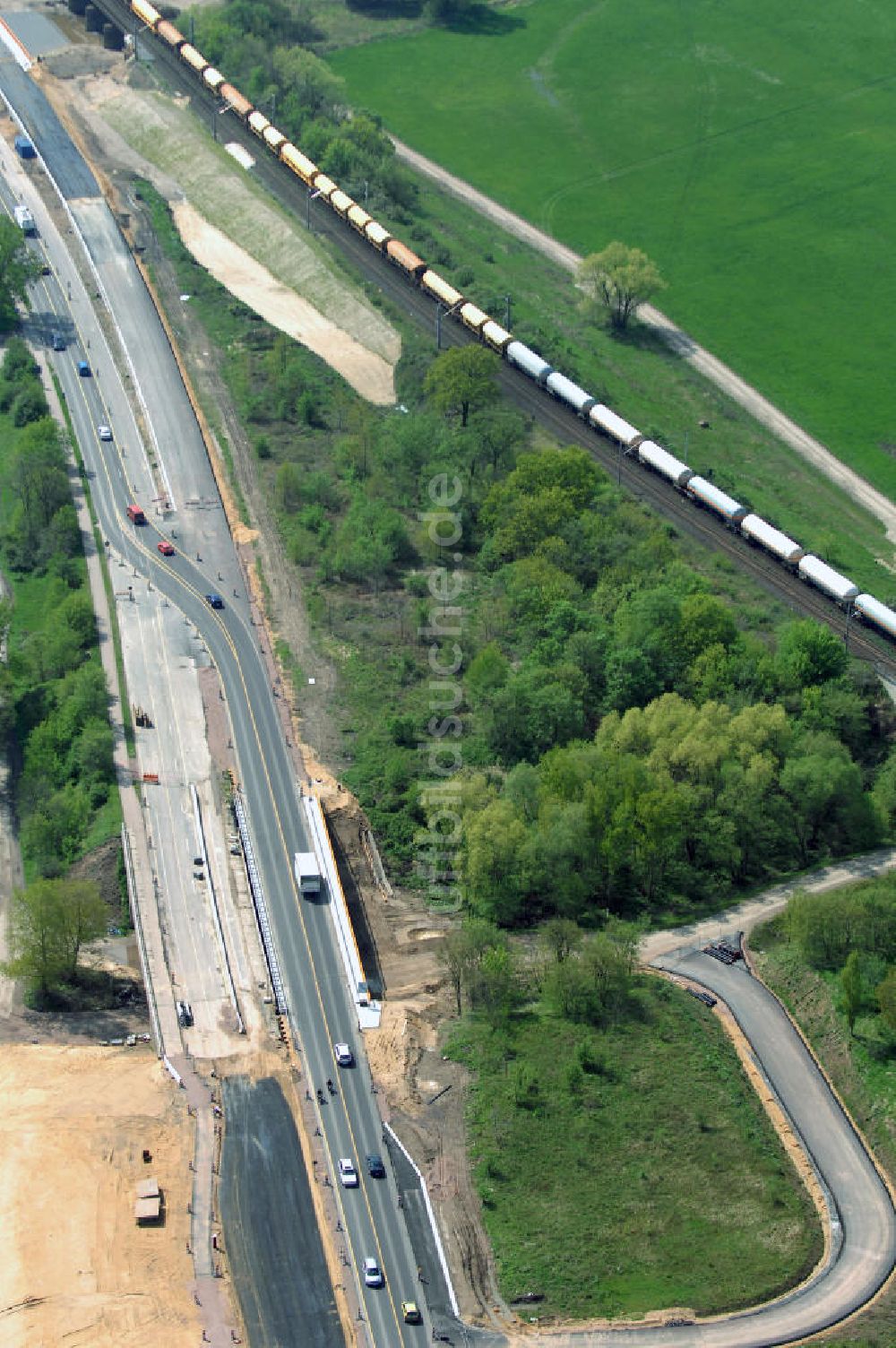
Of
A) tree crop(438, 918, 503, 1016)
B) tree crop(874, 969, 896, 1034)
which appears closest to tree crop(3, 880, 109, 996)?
→ tree crop(438, 918, 503, 1016)

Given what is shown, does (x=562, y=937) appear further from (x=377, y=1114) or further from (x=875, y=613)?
(x=875, y=613)

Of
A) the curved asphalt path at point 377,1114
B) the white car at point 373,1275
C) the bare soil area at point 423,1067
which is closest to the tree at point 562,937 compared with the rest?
the curved asphalt path at point 377,1114

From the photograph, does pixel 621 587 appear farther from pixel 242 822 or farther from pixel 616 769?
pixel 242 822

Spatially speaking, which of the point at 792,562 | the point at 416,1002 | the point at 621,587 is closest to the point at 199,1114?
the point at 416,1002

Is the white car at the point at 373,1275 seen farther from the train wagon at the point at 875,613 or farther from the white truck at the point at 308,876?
the train wagon at the point at 875,613

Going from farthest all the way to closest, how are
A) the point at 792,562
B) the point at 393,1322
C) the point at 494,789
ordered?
1. the point at 792,562
2. the point at 494,789
3. the point at 393,1322

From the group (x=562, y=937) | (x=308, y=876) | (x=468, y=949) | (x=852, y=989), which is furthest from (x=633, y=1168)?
(x=308, y=876)
